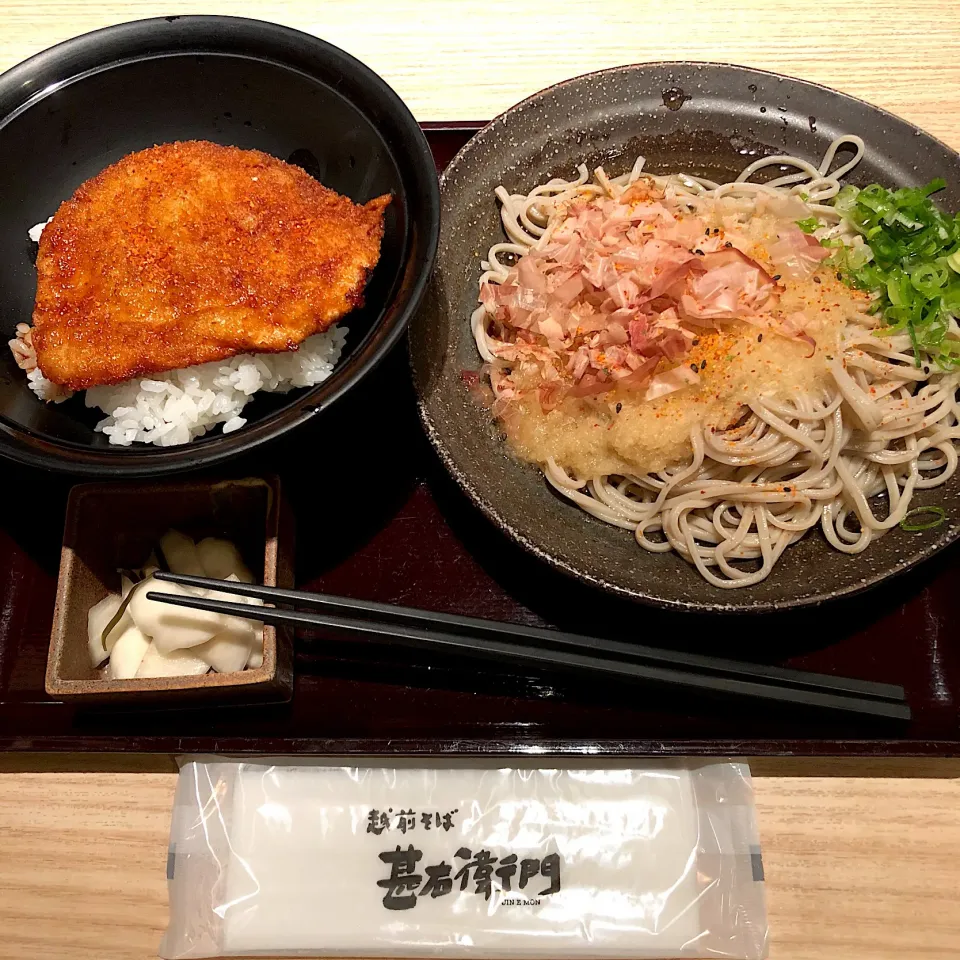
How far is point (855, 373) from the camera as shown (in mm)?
2156

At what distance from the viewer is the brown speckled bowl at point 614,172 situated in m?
2.00

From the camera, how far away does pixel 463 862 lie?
195 centimetres

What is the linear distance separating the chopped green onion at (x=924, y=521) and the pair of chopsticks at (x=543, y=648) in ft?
→ 1.51

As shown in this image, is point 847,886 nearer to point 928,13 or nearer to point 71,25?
point 928,13

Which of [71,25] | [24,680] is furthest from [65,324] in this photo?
[71,25]

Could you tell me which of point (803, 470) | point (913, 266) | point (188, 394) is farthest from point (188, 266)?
point (913, 266)

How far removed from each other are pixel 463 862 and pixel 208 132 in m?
2.27

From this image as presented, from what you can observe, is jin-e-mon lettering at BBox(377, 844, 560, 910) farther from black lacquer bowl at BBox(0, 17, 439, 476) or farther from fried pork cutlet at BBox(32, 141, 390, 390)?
fried pork cutlet at BBox(32, 141, 390, 390)

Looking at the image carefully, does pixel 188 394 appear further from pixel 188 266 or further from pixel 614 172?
pixel 614 172

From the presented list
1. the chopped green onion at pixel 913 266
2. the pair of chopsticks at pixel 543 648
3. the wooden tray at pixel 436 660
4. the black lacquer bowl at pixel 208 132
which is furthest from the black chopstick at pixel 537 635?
the chopped green onion at pixel 913 266

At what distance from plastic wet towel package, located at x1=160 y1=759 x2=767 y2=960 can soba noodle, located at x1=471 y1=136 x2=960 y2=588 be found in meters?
0.65

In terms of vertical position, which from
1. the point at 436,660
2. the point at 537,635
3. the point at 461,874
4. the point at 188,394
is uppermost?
the point at 188,394

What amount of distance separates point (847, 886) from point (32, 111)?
3.05 meters

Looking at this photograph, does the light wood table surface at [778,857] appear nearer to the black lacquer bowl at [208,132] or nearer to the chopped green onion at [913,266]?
the black lacquer bowl at [208,132]
